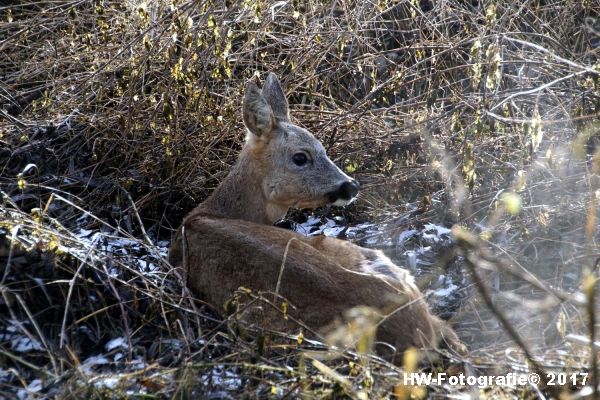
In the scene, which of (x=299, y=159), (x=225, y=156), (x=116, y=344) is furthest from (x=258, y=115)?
(x=116, y=344)

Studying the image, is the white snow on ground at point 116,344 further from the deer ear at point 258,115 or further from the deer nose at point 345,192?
the deer ear at point 258,115

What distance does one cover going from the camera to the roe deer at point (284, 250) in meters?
4.75

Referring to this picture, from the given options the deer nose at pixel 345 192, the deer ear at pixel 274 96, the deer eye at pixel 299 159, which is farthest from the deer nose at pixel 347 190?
the deer ear at pixel 274 96

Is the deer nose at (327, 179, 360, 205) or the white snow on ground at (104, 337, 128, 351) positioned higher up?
the deer nose at (327, 179, 360, 205)

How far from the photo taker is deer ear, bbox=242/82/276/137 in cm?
666

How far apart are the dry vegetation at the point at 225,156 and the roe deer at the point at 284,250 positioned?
0.22 meters

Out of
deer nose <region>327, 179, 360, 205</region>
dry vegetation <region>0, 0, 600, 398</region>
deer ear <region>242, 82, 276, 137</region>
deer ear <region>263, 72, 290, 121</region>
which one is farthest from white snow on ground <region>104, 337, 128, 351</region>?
deer ear <region>263, 72, 290, 121</region>

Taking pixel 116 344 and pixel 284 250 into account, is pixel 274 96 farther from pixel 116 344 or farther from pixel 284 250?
pixel 116 344

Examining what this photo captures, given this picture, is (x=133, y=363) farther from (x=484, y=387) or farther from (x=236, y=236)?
(x=484, y=387)

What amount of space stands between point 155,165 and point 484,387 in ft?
13.3

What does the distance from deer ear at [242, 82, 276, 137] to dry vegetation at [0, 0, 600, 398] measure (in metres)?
0.44

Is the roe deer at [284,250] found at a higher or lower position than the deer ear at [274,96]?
lower

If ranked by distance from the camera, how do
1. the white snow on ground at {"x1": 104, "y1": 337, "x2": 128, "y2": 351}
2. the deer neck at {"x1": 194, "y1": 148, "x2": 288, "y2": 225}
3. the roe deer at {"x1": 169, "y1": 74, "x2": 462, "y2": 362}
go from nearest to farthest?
the roe deer at {"x1": 169, "y1": 74, "x2": 462, "y2": 362}
the white snow on ground at {"x1": 104, "y1": 337, "x2": 128, "y2": 351}
the deer neck at {"x1": 194, "y1": 148, "x2": 288, "y2": 225}

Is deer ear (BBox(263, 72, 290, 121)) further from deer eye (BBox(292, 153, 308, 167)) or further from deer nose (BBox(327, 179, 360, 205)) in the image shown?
deer nose (BBox(327, 179, 360, 205))
